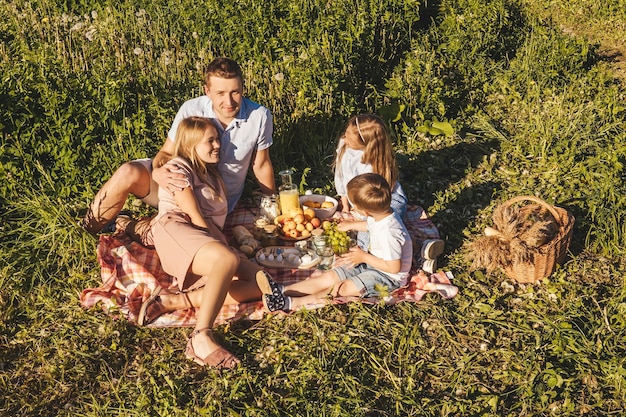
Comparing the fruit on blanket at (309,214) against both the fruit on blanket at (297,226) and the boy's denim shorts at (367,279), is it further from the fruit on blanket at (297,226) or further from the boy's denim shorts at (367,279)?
the boy's denim shorts at (367,279)

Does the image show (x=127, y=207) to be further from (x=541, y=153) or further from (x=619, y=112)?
(x=619, y=112)

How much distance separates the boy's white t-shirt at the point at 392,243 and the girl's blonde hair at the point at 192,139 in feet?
4.62

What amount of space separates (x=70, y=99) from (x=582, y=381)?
193 inches

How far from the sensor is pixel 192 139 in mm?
4957

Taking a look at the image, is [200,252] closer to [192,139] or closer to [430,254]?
[192,139]

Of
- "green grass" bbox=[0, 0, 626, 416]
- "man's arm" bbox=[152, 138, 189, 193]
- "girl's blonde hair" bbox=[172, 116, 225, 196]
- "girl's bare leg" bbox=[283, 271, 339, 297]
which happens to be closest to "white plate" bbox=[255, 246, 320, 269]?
"girl's bare leg" bbox=[283, 271, 339, 297]

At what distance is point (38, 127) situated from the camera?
584 centimetres

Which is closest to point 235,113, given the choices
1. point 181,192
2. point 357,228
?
point 181,192

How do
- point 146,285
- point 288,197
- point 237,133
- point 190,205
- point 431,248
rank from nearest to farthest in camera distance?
point 190,205 → point 146,285 → point 431,248 → point 237,133 → point 288,197


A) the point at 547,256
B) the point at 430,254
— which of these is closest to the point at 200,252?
the point at 430,254

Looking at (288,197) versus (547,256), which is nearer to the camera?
(547,256)

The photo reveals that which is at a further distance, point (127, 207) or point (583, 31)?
point (583, 31)

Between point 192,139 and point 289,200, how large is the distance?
1159 millimetres

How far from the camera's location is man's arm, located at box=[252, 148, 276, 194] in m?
5.77
